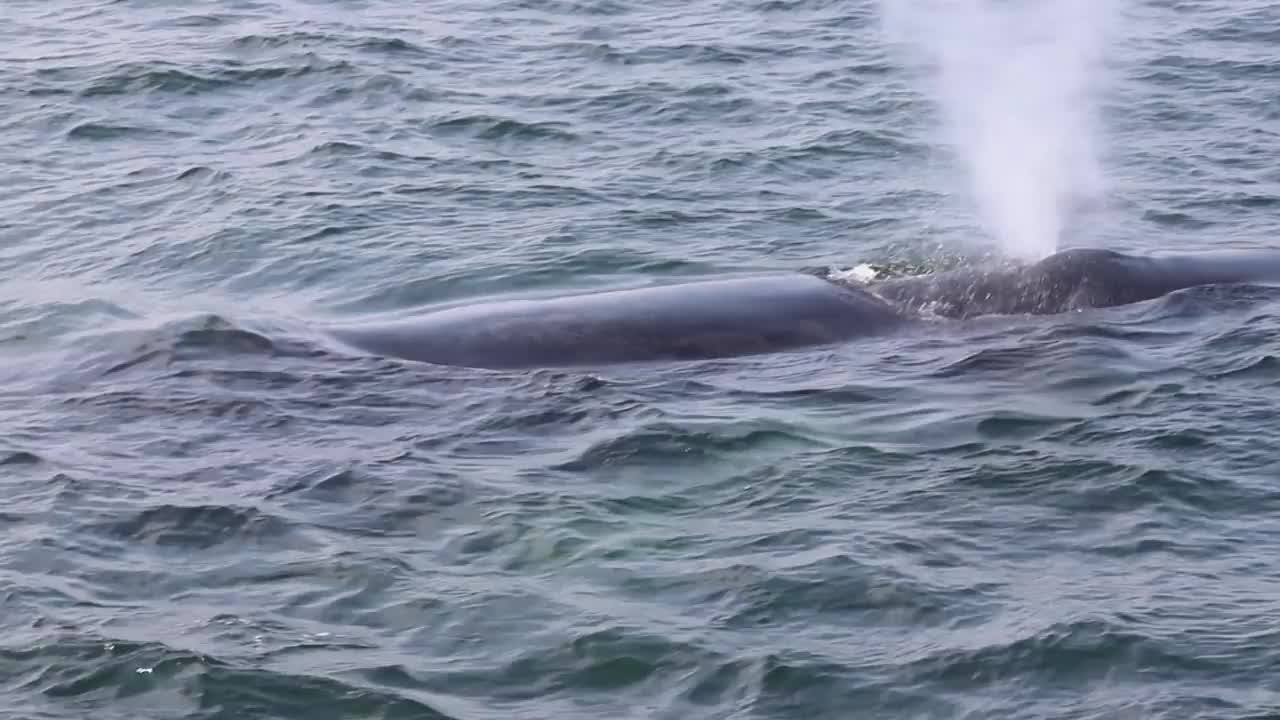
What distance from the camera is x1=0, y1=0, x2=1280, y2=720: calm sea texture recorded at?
32.1ft

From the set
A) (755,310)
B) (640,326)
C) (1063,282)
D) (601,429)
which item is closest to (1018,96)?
(1063,282)

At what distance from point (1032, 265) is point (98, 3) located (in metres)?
16.1

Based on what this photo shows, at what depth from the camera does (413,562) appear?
10.9 meters

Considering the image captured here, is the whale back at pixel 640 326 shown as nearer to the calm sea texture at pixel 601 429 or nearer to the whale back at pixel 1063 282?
Answer: the calm sea texture at pixel 601 429

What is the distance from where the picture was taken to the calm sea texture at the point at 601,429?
9.77m

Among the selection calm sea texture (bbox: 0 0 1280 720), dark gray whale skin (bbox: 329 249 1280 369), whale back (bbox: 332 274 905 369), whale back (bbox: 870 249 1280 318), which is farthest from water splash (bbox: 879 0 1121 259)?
whale back (bbox: 332 274 905 369)

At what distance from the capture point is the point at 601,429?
12.8 m

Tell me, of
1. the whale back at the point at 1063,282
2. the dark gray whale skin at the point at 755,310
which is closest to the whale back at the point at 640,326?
the dark gray whale skin at the point at 755,310

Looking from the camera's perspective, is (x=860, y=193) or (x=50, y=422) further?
(x=860, y=193)

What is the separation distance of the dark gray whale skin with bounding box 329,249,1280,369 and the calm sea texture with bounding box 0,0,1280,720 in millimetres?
279

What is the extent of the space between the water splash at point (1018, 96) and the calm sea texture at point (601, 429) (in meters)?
0.21

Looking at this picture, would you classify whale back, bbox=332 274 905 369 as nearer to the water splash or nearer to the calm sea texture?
the calm sea texture

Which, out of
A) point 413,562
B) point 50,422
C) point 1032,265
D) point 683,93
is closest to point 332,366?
point 50,422

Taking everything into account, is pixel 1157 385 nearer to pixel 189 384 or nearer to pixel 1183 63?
pixel 189 384
